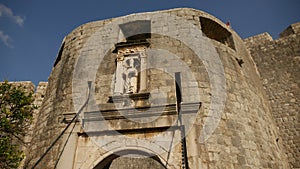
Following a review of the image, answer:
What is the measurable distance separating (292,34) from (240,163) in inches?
332

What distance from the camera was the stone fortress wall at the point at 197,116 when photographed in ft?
15.8

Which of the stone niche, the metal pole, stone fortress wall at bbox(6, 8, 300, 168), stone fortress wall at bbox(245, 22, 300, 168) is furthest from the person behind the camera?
stone fortress wall at bbox(245, 22, 300, 168)

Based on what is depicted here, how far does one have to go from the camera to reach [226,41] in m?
7.80

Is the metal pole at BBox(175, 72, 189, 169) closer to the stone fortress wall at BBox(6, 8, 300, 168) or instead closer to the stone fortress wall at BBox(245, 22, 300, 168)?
the stone fortress wall at BBox(6, 8, 300, 168)

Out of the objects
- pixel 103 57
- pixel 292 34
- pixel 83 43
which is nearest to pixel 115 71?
pixel 103 57

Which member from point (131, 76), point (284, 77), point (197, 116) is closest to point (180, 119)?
point (197, 116)

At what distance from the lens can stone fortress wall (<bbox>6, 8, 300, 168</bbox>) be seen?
481 cm

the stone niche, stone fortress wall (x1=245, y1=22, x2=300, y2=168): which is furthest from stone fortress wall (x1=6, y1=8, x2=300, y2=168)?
the stone niche

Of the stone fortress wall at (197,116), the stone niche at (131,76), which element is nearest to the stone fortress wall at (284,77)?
the stone fortress wall at (197,116)

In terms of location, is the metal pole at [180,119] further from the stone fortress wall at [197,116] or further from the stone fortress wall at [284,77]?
the stone fortress wall at [284,77]

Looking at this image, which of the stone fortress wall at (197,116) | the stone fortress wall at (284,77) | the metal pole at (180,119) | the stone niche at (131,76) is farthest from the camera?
the stone fortress wall at (284,77)

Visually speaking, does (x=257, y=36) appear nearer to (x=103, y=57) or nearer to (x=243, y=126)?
(x=243, y=126)

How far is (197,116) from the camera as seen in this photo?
4957 mm

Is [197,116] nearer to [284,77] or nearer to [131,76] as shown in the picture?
[131,76]
